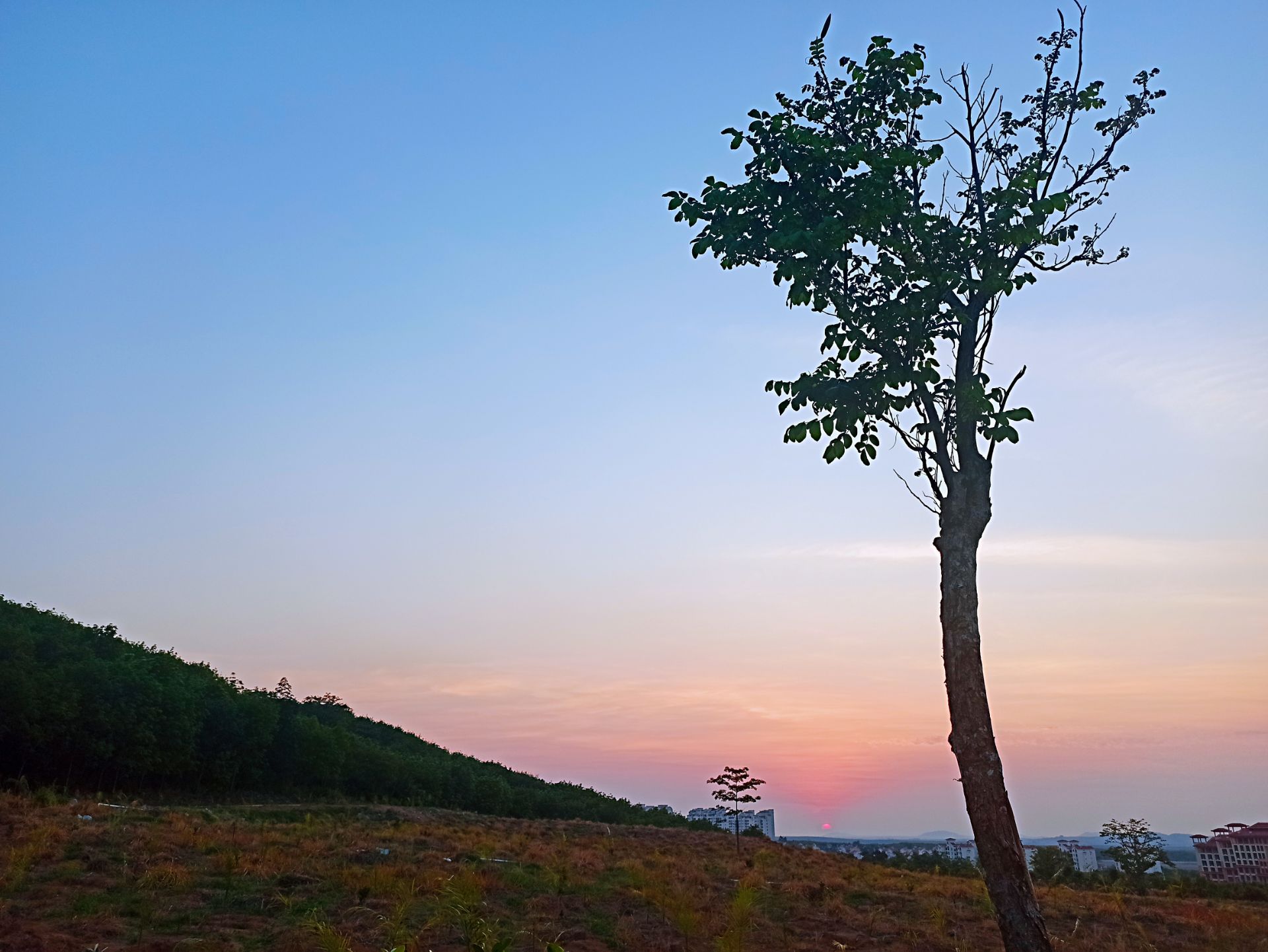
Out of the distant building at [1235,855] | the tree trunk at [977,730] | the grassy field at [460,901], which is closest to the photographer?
the tree trunk at [977,730]

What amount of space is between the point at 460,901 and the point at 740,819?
22033 mm

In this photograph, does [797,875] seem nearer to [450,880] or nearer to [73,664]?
[450,880]

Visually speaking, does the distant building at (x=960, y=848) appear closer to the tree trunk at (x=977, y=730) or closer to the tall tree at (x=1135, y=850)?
the tall tree at (x=1135, y=850)

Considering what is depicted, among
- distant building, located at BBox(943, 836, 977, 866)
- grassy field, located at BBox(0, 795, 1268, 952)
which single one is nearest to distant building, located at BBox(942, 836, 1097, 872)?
distant building, located at BBox(943, 836, 977, 866)

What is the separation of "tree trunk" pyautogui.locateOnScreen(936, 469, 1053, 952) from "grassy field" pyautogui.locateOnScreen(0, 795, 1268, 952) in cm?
263

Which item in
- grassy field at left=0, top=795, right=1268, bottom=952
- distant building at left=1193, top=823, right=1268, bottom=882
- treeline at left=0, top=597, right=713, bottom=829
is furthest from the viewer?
treeline at left=0, top=597, right=713, bottom=829

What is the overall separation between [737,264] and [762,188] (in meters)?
0.87

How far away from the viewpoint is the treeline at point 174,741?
120 ft

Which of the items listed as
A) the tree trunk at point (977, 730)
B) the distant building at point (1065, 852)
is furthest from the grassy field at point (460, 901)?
the distant building at point (1065, 852)

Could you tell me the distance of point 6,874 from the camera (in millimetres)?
12125

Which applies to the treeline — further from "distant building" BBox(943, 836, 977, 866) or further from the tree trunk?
the tree trunk

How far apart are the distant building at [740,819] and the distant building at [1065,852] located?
7913 millimetres

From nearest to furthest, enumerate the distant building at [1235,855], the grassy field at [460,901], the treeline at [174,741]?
the grassy field at [460,901]
the distant building at [1235,855]
the treeline at [174,741]

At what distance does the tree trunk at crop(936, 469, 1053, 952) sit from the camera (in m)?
7.90
